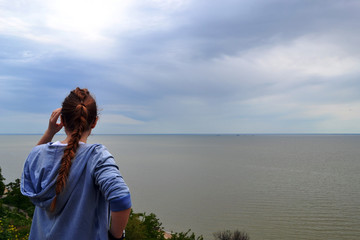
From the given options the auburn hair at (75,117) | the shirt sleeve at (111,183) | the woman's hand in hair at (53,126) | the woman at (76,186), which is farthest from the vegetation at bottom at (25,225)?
the shirt sleeve at (111,183)

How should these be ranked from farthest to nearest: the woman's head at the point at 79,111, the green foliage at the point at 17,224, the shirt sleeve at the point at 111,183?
1. the green foliage at the point at 17,224
2. the woman's head at the point at 79,111
3. the shirt sleeve at the point at 111,183

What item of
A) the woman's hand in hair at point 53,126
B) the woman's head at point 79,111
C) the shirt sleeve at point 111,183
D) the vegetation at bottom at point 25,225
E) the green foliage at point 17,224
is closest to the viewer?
the shirt sleeve at point 111,183

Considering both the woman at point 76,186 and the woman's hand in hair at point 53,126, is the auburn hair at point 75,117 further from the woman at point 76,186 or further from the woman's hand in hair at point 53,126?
the woman's hand in hair at point 53,126

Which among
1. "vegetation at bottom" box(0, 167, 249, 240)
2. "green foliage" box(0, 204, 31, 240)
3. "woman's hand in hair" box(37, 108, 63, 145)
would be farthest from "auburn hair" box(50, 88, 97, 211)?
"green foliage" box(0, 204, 31, 240)

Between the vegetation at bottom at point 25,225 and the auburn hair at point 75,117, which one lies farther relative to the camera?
the vegetation at bottom at point 25,225

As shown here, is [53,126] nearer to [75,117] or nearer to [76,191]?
[75,117]

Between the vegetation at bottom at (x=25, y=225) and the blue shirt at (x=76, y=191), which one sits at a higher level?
the blue shirt at (x=76, y=191)

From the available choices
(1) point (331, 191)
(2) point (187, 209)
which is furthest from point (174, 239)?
(1) point (331, 191)

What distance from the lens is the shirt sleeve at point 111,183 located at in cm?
152

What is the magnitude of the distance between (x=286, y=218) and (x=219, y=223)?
15.6 feet

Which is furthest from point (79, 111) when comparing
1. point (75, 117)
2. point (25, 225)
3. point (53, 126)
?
point (25, 225)

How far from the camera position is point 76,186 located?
166 cm

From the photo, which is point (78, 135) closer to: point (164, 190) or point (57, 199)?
point (57, 199)

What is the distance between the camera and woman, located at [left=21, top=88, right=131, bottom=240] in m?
1.58
